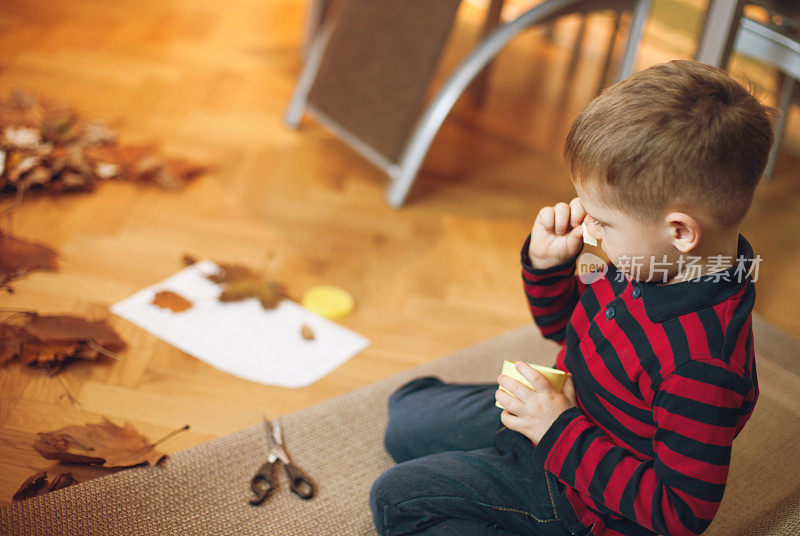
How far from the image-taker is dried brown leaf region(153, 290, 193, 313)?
141cm

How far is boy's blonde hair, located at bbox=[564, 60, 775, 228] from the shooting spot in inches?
26.4

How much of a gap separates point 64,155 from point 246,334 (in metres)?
0.76

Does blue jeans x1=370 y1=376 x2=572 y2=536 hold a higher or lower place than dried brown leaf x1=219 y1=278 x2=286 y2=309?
higher

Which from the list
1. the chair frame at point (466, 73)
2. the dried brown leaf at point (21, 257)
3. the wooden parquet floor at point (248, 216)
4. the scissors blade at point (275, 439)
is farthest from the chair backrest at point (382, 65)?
the scissors blade at point (275, 439)

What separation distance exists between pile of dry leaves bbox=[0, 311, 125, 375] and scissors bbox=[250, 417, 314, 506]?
0.40 metres

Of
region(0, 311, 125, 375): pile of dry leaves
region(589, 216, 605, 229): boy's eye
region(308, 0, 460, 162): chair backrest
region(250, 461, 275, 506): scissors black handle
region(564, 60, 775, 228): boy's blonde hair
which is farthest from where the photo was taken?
region(308, 0, 460, 162): chair backrest

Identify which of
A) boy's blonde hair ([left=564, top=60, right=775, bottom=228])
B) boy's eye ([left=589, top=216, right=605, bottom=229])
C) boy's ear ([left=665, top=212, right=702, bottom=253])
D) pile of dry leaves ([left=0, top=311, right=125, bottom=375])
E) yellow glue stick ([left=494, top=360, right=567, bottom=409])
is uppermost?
boy's blonde hair ([left=564, top=60, right=775, bottom=228])

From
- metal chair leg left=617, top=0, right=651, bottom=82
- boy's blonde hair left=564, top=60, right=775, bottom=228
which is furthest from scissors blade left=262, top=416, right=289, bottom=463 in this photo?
metal chair leg left=617, top=0, right=651, bottom=82

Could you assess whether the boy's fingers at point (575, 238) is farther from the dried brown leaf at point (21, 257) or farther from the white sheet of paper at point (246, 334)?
the dried brown leaf at point (21, 257)

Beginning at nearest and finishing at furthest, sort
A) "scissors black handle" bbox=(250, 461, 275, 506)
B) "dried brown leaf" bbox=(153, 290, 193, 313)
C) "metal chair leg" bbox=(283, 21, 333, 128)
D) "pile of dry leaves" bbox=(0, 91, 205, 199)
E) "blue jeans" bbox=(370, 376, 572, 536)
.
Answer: "blue jeans" bbox=(370, 376, 572, 536) < "scissors black handle" bbox=(250, 461, 275, 506) < "dried brown leaf" bbox=(153, 290, 193, 313) < "pile of dry leaves" bbox=(0, 91, 205, 199) < "metal chair leg" bbox=(283, 21, 333, 128)

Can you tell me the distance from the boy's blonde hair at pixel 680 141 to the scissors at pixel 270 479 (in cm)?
58

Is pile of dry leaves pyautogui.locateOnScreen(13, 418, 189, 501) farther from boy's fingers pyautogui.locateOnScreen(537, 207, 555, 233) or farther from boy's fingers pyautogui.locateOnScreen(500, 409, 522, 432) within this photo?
boy's fingers pyautogui.locateOnScreen(537, 207, 555, 233)

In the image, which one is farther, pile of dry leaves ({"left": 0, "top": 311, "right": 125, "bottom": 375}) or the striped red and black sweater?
pile of dry leaves ({"left": 0, "top": 311, "right": 125, "bottom": 375})

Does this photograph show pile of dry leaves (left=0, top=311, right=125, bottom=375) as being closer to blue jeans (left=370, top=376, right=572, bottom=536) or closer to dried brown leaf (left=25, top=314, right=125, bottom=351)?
dried brown leaf (left=25, top=314, right=125, bottom=351)
